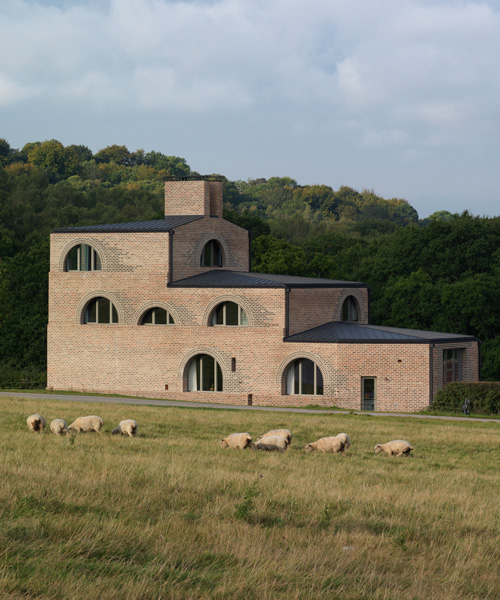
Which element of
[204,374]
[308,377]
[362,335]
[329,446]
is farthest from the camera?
[204,374]

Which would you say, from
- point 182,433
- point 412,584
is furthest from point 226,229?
point 412,584

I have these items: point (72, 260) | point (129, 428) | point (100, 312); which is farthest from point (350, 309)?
point (129, 428)

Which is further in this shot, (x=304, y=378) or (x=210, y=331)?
(x=210, y=331)

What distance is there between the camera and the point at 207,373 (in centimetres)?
4819

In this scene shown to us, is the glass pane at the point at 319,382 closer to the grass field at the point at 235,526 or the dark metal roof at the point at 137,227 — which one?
the dark metal roof at the point at 137,227

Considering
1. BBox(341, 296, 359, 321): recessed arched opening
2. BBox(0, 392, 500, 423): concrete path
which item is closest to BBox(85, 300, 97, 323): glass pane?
BBox(0, 392, 500, 423): concrete path

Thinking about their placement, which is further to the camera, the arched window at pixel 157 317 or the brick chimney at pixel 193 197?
the brick chimney at pixel 193 197

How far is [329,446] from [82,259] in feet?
104

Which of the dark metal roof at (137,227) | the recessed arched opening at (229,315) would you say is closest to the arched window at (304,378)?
the recessed arched opening at (229,315)

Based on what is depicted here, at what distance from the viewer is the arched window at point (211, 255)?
170 feet

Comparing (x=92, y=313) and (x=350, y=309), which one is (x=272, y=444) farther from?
(x=350, y=309)

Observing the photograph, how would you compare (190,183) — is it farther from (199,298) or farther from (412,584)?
(412,584)

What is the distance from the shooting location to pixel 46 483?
41.9 ft

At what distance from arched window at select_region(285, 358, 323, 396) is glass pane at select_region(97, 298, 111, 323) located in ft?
36.7
